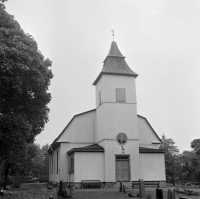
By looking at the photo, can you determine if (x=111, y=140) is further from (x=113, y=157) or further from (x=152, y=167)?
(x=152, y=167)

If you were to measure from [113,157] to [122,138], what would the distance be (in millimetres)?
2082

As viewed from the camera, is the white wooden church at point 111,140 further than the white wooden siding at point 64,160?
No

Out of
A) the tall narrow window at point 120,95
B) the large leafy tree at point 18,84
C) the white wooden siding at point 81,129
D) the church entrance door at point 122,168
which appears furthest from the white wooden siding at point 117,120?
the large leafy tree at point 18,84

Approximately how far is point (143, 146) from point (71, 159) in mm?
8388

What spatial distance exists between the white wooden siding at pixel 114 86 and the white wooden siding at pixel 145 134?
4.27 metres

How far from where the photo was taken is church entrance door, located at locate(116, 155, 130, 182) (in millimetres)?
28319

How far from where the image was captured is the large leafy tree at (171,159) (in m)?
50.7

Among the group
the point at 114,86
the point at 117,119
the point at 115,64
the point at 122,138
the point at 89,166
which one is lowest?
the point at 89,166

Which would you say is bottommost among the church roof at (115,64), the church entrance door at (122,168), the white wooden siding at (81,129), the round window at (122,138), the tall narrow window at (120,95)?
the church entrance door at (122,168)

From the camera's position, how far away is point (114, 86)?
30.3 metres

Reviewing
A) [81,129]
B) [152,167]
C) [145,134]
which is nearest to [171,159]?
[145,134]

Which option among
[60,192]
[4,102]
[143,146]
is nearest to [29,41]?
[4,102]

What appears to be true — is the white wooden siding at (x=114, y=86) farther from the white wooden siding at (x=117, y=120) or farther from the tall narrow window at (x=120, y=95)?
the white wooden siding at (x=117, y=120)

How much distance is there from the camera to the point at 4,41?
1711 cm
